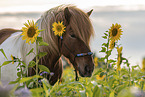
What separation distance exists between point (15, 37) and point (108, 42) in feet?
5.74

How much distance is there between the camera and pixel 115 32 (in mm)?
3377

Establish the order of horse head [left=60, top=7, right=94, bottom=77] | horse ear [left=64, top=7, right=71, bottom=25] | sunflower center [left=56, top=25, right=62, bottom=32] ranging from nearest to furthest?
sunflower center [left=56, top=25, right=62, bottom=32]
horse head [left=60, top=7, right=94, bottom=77]
horse ear [left=64, top=7, right=71, bottom=25]

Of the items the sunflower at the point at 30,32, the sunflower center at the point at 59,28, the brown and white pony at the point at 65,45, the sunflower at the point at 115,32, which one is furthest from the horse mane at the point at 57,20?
the sunflower at the point at 30,32

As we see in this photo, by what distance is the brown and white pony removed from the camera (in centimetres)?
362

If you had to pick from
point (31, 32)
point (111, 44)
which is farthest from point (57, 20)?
point (31, 32)

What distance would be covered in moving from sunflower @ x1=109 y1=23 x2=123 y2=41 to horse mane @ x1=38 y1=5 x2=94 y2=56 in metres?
0.49

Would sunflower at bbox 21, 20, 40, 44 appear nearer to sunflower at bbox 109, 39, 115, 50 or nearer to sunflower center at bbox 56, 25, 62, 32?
sunflower center at bbox 56, 25, 62, 32

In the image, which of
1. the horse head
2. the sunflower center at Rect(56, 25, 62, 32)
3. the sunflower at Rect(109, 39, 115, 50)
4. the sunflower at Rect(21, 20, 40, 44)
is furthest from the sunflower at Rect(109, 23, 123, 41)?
the sunflower at Rect(21, 20, 40, 44)

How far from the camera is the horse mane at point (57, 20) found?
11.9 ft

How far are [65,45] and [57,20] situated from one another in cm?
44

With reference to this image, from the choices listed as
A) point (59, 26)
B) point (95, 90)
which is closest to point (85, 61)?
point (59, 26)

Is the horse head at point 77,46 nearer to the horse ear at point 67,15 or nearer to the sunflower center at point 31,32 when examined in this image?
the horse ear at point 67,15

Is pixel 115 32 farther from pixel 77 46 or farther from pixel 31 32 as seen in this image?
pixel 31 32

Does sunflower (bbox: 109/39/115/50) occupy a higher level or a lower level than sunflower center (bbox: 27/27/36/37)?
lower
